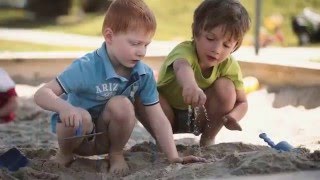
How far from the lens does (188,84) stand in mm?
2559

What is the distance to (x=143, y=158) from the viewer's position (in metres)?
2.67

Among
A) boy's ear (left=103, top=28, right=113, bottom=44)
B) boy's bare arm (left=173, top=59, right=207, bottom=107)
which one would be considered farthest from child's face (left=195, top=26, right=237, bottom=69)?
boy's ear (left=103, top=28, right=113, bottom=44)

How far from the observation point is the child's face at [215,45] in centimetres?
271

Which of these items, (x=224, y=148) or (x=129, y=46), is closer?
(x=129, y=46)

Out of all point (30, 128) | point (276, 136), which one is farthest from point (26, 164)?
point (276, 136)

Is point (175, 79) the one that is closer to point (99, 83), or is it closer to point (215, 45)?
point (215, 45)

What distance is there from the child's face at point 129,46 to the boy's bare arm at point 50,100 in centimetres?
28

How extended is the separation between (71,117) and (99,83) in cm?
26

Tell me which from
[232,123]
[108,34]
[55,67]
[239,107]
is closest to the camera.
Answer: [108,34]

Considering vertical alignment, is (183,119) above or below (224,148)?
above

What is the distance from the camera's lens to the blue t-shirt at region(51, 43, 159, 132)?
2.43m

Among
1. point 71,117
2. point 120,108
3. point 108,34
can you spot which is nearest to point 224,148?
point 120,108

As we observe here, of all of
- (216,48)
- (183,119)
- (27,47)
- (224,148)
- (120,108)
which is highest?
(216,48)

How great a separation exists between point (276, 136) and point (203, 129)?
541mm
